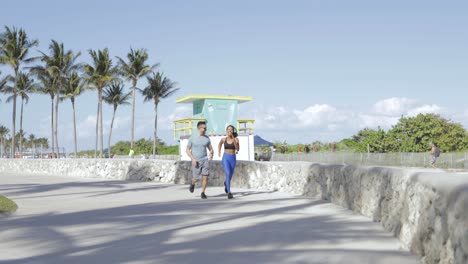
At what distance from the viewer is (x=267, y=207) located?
10.5 m

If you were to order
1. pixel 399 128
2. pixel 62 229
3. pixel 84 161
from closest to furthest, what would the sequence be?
pixel 62 229 → pixel 84 161 → pixel 399 128

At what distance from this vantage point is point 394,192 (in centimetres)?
691

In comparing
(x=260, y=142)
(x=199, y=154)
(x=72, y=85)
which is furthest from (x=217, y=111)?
(x=72, y=85)

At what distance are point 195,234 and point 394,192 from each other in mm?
2394

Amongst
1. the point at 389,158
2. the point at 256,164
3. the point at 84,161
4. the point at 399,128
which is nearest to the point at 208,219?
the point at 256,164

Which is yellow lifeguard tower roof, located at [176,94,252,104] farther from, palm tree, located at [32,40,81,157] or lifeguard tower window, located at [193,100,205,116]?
palm tree, located at [32,40,81,157]

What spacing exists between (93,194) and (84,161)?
531 inches

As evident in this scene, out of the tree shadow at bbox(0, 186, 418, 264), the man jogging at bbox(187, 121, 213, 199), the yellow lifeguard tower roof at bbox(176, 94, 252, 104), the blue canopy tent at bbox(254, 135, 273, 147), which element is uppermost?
the yellow lifeguard tower roof at bbox(176, 94, 252, 104)

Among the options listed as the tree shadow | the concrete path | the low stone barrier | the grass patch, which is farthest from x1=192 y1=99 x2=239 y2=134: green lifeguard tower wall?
the tree shadow

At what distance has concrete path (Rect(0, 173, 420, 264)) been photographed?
18.3 ft

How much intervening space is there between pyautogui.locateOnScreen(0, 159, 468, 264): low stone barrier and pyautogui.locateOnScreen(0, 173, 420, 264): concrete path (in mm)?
236

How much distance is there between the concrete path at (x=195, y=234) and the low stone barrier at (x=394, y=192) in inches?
9.3

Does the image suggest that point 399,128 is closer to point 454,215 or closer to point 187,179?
point 187,179

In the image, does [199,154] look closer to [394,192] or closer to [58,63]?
[394,192]
